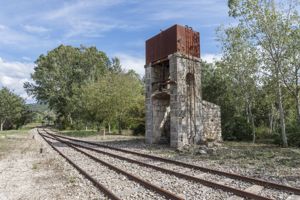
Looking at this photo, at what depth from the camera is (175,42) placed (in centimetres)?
1535

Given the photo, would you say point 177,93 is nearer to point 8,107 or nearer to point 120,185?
point 120,185

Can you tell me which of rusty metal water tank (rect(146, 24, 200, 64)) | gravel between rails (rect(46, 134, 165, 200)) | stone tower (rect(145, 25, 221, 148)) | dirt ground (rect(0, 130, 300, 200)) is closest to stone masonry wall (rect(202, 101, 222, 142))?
stone tower (rect(145, 25, 221, 148))

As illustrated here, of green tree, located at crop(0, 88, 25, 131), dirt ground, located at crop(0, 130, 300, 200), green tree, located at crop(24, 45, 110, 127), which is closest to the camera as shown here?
dirt ground, located at crop(0, 130, 300, 200)

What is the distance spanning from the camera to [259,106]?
81.9 feet

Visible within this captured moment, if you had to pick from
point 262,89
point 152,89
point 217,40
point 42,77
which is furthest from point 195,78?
point 42,77

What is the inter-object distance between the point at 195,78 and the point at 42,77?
40.2 m

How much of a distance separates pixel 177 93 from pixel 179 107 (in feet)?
2.92

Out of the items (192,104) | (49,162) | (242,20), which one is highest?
(242,20)

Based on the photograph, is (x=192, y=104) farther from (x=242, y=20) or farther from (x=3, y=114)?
(x=3, y=114)

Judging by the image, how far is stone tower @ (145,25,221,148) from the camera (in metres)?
14.9

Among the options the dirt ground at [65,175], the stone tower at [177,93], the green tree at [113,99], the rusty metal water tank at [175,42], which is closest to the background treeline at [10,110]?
the green tree at [113,99]

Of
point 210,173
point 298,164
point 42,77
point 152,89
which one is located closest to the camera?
point 210,173

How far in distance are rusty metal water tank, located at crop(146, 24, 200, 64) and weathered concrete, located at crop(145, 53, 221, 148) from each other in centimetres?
56

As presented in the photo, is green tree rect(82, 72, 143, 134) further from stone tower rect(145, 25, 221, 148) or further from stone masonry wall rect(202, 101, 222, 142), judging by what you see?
stone masonry wall rect(202, 101, 222, 142)
